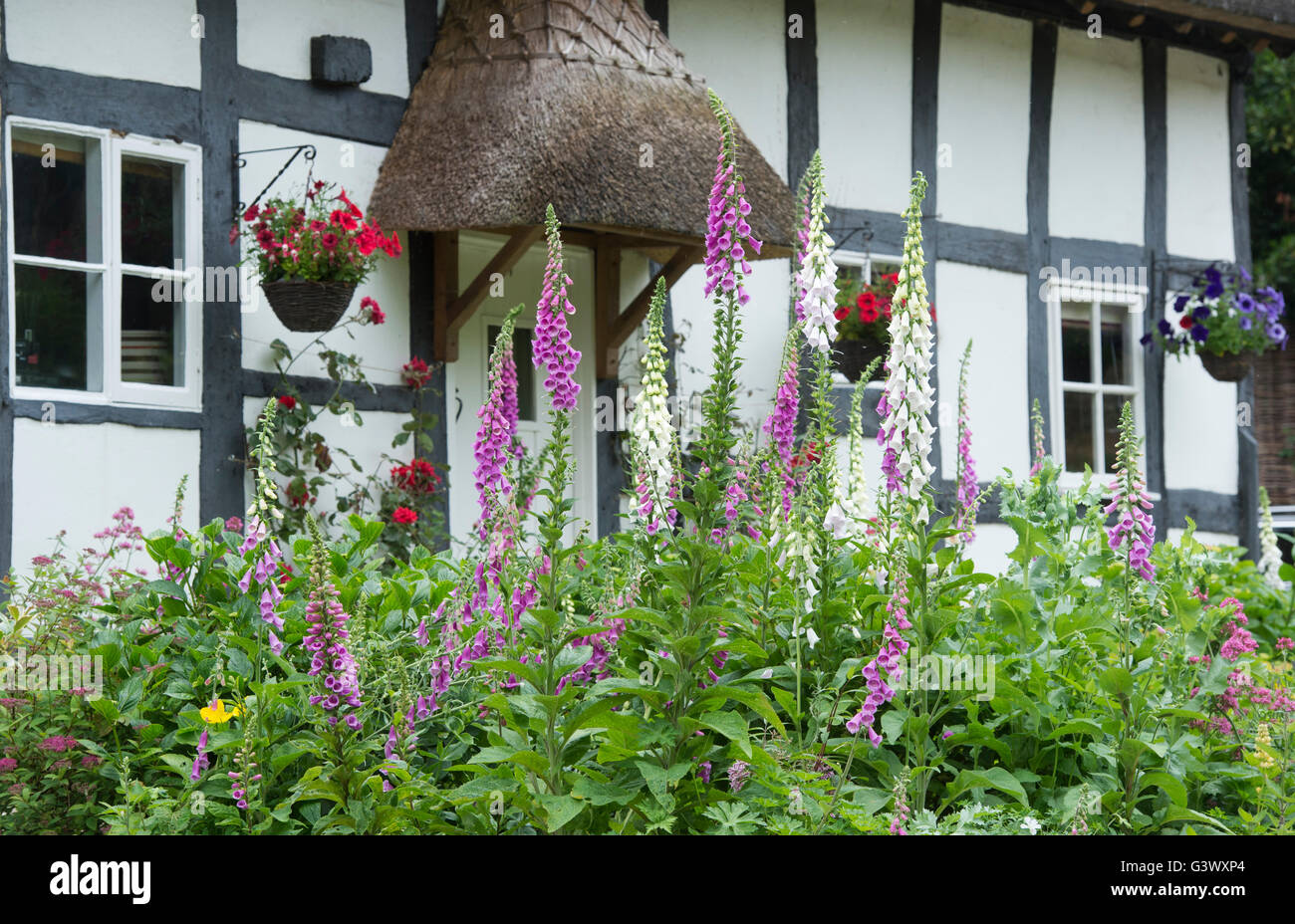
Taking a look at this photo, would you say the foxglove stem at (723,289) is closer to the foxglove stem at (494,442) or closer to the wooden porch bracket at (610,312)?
the foxglove stem at (494,442)

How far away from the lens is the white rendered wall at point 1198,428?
31.4 ft

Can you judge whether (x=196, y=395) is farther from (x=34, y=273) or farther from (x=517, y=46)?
(x=517, y=46)

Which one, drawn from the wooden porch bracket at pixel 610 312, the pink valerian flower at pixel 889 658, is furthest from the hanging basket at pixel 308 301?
the pink valerian flower at pixel 889 658

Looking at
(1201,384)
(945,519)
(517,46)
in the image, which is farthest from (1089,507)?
(1201,384)

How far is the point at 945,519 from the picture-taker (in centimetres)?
346

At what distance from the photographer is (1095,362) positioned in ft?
30.5

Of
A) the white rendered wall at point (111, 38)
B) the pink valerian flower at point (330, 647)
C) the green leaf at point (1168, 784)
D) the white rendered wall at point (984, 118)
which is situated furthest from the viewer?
the white rendered wall at point (984, 118)

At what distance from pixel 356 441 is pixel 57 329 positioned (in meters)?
1.31

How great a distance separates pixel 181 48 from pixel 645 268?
8.26 ft

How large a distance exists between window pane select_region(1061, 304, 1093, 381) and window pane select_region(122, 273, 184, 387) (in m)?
5.87

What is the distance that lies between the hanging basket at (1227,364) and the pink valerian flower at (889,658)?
23.5ft

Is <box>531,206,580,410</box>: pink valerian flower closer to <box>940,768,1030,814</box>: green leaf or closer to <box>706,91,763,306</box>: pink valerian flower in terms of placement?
<box>706,91,763,306</box>: pink valerian flower

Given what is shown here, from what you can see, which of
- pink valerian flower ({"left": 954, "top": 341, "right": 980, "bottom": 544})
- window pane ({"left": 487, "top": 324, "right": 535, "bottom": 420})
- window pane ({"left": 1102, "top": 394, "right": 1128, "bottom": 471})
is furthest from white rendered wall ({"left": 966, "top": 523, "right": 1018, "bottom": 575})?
pink valerian flower ({"left": 954, "top": 341, "right": 980, "bottom": 544})

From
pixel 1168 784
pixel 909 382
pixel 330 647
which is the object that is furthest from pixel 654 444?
pixel 1168 784
